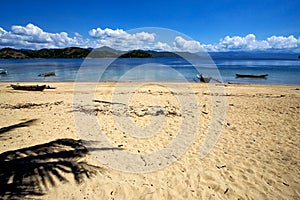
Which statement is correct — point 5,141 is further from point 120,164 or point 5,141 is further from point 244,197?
point 244,197

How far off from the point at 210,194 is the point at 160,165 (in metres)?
1.38

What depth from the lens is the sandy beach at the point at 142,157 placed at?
12.9ft

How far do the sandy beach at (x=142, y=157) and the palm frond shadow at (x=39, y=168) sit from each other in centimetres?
2

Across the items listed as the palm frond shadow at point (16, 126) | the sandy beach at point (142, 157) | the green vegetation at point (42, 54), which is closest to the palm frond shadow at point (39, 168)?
the sandy beach at point (142, 157)

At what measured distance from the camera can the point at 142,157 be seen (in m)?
5.30

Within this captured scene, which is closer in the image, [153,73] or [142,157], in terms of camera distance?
[142,157]

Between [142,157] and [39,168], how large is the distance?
93.4 inches

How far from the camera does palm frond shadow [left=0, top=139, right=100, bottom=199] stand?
12.1 ft

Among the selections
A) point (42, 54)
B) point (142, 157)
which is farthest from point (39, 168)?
point (42, 54)

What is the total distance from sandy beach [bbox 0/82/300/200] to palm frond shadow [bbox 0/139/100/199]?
0.05 ft

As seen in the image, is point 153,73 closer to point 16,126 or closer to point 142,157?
point 16,126

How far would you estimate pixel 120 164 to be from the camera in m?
4.85

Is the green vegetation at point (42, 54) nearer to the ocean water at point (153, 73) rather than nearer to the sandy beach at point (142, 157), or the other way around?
the ocean water at point (153, 73)

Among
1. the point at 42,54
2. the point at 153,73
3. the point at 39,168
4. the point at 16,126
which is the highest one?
the point at 42,54
